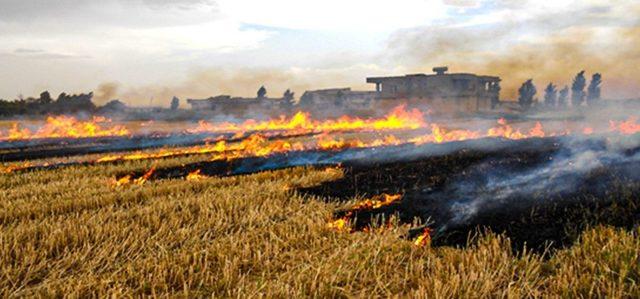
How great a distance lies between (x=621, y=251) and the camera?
18.3 feet

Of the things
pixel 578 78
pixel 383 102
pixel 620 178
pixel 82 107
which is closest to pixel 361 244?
pixel 620 178

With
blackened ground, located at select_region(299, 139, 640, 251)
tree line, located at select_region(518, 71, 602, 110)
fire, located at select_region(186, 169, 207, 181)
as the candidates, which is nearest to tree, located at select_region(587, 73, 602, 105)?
tree line, located at select_region(518, 71, 602, 110)

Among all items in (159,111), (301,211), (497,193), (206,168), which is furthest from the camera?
(159,111)

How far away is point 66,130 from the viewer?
40.9 m

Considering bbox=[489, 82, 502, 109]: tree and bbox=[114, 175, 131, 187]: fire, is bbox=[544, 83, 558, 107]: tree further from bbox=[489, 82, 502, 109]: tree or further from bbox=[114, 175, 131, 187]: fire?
bbox=[114, 175, 131, 187]: fire

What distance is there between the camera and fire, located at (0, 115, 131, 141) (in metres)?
37.9

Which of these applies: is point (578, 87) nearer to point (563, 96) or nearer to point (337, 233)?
point (563, 96)

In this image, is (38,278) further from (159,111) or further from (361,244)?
(159,111)

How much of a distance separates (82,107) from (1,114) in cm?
840

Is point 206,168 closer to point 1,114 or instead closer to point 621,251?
point 621,251

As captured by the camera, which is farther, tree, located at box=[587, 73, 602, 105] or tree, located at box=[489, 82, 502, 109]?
tree, located at box=[587, 73, 602, 105]

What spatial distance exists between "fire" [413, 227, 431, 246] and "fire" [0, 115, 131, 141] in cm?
3470

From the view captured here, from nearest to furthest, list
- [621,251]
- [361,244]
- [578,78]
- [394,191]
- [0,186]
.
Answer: [621,251] < [361,244] < [394,191] < [0,186] < [578,78]

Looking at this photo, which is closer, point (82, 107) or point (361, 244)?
point (361, 244)
